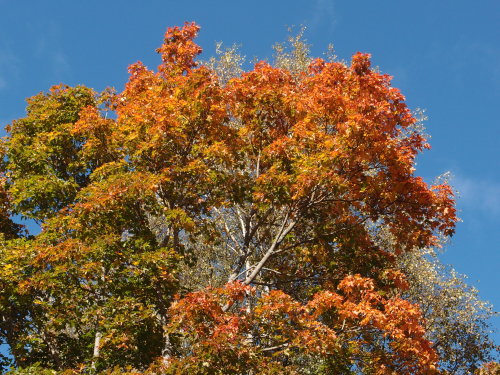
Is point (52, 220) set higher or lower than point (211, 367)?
higher

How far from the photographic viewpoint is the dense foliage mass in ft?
42.9

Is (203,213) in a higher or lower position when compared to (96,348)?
higher

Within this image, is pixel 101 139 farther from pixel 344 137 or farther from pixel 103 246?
pixel 344 137

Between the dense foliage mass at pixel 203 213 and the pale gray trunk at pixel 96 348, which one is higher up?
the dense foliage mass at pixel 203 213

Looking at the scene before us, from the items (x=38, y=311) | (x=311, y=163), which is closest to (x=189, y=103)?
(x=311, y=163)

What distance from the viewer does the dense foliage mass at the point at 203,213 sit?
13062 mm

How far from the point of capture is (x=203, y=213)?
16.9 metres

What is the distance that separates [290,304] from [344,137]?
4497 mm

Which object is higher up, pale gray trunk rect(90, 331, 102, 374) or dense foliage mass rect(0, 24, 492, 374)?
dense foliage mass rect(0, 24, 492, 374)

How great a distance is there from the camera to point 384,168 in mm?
15586

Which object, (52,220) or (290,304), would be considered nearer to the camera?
(290,304)

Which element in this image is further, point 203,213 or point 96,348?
Result: point 203,213

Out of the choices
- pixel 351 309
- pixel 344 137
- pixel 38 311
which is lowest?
pixel 38 311

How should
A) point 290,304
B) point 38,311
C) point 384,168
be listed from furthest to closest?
point 384,168
point 38,311
point 290,304
